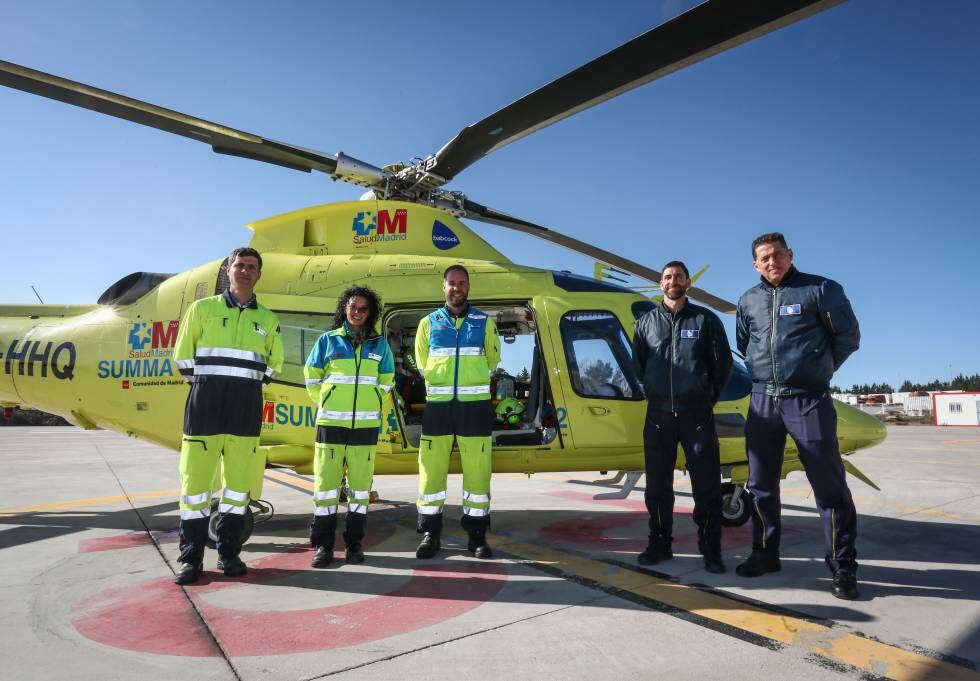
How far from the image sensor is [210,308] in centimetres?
374

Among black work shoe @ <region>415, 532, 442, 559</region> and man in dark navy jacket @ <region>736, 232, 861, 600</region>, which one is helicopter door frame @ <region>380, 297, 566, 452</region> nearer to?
black work shoe @ <region>415, 532, 442, 559</region>

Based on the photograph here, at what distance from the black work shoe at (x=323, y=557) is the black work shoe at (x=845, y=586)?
121 inches

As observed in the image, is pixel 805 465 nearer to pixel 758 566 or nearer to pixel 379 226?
pixel 758 566

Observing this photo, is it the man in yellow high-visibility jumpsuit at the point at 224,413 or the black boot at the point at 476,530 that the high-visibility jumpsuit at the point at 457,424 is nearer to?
the black boot at the point at 476,530

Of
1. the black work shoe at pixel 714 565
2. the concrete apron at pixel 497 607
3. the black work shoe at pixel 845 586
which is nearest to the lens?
the concrete apron at pixel 497 607

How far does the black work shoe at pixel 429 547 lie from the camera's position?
12.7 feet

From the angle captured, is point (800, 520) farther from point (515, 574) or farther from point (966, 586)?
point (515, 574)

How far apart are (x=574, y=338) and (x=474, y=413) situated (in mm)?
1315

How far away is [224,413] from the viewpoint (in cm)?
357

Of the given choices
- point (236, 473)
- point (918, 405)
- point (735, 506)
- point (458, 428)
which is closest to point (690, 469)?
point (735, 506)

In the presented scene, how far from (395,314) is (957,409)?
37098 millimetres

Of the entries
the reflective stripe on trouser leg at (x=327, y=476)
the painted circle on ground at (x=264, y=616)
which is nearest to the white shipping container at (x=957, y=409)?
the painted circle on ground at (x=264, y=616)

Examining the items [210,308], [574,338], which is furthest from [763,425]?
[210,308]

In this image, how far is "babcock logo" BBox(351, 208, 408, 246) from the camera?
555 centimetres
